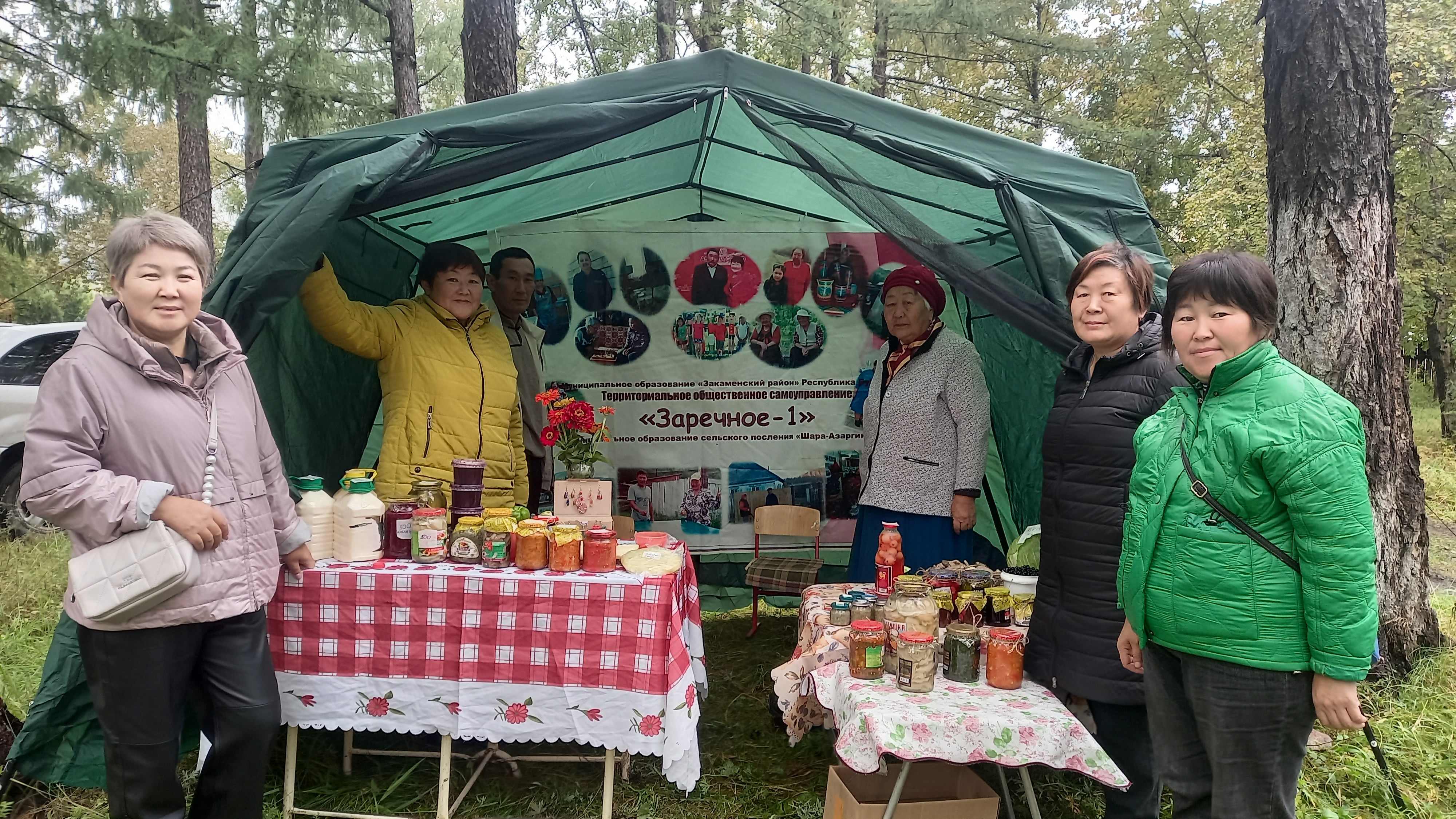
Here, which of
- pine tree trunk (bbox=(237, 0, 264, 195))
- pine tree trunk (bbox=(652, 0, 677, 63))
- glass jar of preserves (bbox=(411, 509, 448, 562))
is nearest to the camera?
glass jar of preserves (bbox=(411, 509, 448, 562))

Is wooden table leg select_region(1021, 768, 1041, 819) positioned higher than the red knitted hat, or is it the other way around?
the red knitted hat

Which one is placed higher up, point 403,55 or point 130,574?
point 403,55

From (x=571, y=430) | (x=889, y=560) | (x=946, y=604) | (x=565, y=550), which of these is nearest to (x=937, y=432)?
(x=889, y=560)

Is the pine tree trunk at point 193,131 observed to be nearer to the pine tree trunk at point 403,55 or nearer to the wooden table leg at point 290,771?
the pine tree trunk at point 403,55

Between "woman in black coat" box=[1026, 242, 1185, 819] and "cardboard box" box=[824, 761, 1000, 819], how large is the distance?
1.10ft

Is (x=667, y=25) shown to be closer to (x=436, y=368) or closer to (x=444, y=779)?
(x=436, y=368)

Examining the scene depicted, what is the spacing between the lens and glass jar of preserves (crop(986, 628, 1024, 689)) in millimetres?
2154

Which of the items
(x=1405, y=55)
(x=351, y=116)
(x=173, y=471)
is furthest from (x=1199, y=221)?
(x=173, y=471)

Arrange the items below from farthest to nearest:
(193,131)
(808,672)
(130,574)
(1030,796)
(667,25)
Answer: (193,131) < (667,25) < (808,672) < (1030,796) < (130,574)

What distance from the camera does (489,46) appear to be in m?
5.95

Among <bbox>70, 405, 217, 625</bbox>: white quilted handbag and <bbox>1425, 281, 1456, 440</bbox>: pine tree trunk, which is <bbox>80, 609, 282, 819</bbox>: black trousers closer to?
<bbox>70, 405, 217, 625</bbox>: white quilted handbag

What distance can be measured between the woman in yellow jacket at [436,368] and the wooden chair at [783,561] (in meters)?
1.63

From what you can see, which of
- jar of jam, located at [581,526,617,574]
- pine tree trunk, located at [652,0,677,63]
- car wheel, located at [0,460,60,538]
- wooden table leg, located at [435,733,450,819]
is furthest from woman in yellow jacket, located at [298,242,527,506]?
pine tree trunk, located at [652,0,677,63]

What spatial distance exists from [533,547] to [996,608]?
1.34 metres
